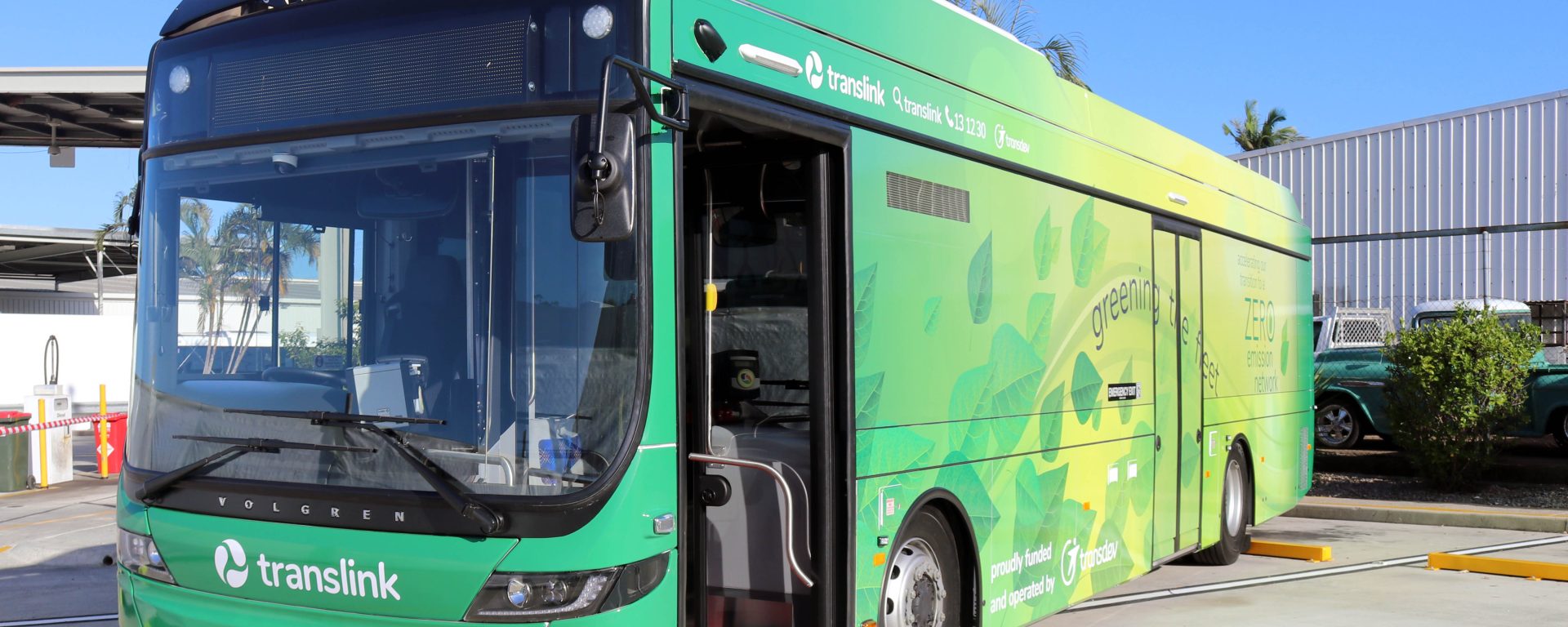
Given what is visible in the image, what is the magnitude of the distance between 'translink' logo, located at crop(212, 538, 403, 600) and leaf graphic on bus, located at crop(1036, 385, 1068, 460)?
3528 mm

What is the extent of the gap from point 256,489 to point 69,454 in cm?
1379

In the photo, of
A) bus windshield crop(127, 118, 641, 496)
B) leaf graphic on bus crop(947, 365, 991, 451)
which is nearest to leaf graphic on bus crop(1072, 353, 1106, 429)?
leaf graphic on bus crop(947, 365, 991, 451)

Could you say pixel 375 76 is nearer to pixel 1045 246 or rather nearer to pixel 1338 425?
pixel 1045 246

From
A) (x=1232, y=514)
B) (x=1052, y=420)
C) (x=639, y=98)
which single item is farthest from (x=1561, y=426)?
(x=639, y=98)

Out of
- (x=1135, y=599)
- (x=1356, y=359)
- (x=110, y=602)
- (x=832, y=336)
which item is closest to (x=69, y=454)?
(x=110, y=602)

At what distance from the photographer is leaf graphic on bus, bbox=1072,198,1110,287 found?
718cm

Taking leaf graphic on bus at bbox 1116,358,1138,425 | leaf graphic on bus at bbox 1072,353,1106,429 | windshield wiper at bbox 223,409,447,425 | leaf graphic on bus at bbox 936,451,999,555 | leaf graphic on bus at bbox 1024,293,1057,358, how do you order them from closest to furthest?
1. windshield wiper at bbox 223,409,447,425
2. leaf graphic on bus at bbox 936,451,999,555
3. leaf graphic on bus at bbox 1024,293,1057,358
4. leaf graphic on bus at bbox 1072,353,1106,429
5. leaf graphic on bus at bbox 1116,358,1138,425

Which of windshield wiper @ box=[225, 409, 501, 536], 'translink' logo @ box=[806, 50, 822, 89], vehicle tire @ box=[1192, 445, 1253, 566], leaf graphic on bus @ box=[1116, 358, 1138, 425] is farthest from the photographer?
vehicle tire @ box=[1192, 445, 1253, 566]

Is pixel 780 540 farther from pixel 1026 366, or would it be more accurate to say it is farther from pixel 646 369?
pixel 1026 366

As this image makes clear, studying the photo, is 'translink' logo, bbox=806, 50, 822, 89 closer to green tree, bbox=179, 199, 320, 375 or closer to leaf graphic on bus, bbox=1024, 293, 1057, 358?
green tree, bbox=179, 199, 320, 375

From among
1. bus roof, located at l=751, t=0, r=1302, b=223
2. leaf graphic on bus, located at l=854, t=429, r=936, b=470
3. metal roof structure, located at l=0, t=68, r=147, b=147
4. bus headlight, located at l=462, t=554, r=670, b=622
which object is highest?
metal roof structure, located at l=0, t=68, r=147, b=147

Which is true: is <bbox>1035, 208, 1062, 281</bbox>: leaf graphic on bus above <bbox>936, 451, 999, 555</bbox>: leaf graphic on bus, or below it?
above

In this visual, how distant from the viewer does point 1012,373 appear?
6.39 m

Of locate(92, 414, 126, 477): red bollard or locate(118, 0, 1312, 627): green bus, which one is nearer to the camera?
locate(118, 0, 1312, 627): green bus
